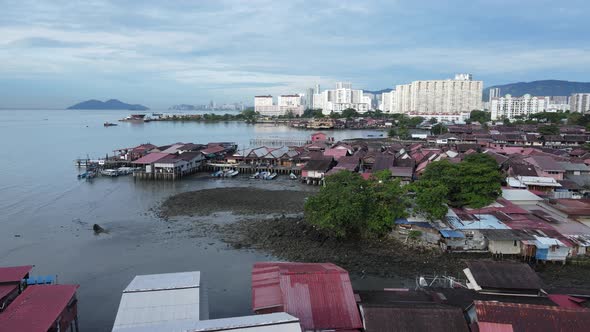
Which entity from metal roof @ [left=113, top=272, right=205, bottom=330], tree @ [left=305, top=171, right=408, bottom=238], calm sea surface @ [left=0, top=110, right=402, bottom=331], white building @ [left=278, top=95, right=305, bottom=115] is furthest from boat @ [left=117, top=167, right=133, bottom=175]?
white building @ [left=278, top=95, right=305, bottom=115]

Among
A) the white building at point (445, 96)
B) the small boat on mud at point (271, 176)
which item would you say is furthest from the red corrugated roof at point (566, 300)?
the white building at point (445, 96)

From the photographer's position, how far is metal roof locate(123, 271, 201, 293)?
7.14 metres

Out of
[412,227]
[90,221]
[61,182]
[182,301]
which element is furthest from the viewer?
[61,182]

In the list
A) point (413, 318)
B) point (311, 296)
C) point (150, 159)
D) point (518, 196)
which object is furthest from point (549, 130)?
point (311, 296)

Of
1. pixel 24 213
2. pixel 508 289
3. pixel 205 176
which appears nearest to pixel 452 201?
pixel 508 289

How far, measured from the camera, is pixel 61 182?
2325 cm

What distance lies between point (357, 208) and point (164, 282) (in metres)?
7.06

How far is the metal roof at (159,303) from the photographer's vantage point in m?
6.41

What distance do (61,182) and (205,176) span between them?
8.15m

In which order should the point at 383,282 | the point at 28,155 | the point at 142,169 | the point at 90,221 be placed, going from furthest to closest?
the point at 28,155
the point at 142,169
the point at 90,221
the point at 383,282

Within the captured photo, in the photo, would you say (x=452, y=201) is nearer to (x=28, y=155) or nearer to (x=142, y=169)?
(x=142, y=169)

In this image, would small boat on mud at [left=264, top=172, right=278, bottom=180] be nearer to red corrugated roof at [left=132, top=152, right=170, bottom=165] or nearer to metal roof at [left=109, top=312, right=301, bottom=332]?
red corrugated roof at [left=132, top=152, right=170, bottom=165]

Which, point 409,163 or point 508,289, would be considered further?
point 409,163

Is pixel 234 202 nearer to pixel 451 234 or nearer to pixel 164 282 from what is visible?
pixel 451 234
